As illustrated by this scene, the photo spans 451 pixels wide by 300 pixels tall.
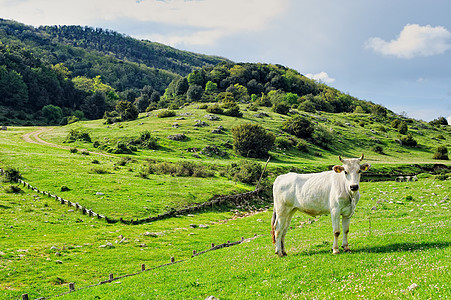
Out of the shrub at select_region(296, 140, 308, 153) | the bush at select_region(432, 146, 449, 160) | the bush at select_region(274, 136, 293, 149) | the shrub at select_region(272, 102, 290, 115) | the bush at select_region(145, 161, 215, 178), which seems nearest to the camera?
the bush at select_region(145, 161, 215, 178)

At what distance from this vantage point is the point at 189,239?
1128 inches

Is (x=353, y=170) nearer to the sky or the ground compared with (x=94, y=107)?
nearer to the ground

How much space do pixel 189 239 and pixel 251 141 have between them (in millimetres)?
47876

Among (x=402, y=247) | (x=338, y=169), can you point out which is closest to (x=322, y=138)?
(x=338, y=169)

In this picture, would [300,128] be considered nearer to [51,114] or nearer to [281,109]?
[281,109]

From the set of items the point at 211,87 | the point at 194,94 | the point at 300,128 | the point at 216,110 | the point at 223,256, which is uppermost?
the point at 211,87

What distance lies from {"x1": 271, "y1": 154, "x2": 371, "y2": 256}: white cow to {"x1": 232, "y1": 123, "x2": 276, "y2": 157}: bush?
5674cm

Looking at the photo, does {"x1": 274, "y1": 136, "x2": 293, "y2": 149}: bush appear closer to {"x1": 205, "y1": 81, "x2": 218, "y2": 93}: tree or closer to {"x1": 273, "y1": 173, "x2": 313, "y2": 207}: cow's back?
{"x1": 273, "y1": 173, "x2": 313, "y2": 207}: cow's back

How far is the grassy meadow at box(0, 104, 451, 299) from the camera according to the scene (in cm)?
1082

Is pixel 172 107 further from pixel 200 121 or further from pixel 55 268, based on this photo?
pixel 55 268

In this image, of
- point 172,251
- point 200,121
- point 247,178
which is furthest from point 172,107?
point 172,251

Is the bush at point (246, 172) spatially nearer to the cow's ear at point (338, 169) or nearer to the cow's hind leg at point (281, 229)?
the cow's hind leg at point (281, 229)

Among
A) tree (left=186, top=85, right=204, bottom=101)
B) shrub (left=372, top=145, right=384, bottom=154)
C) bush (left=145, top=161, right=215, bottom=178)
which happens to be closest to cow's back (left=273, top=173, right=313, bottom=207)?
bush (left=145, top=161, right=215, bottom=178)

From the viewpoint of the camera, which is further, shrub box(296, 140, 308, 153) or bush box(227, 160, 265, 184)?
shrub box(296, 140, 308, 153)
